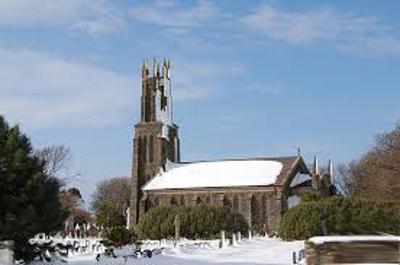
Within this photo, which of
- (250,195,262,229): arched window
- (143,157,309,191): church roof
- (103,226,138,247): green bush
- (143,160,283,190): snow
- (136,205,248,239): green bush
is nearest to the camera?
(103,226,138,247): green bush

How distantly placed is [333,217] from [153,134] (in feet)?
170

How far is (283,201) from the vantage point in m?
78.4

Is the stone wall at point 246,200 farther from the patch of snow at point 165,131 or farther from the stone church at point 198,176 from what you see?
the patch of snow at point 165,131

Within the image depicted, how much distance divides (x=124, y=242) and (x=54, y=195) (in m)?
6.95

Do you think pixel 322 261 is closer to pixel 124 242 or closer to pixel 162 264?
pixel 162 264

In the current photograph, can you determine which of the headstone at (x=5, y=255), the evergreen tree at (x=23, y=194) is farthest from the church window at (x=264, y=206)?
the headstone at (x=5, y=255)

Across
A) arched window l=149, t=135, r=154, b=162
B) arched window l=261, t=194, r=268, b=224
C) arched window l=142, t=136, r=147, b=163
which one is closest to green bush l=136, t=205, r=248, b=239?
arched window l=261, t=194, r=268, b=224

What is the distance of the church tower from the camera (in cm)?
9200

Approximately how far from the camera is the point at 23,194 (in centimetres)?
1828

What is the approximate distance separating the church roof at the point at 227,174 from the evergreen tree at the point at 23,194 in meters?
60.6

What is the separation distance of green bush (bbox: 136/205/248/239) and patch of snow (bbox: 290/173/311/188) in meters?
22.1

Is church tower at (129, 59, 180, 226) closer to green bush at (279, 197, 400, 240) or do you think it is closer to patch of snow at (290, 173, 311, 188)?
patch of snow at (290, 173, 311, 188)

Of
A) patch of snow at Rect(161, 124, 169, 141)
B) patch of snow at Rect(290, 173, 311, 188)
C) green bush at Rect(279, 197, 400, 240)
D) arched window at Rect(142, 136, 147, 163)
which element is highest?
patch of snow at Rect(161, 124, 169, 141)

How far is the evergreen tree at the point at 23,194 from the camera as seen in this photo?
17797 millimetres
